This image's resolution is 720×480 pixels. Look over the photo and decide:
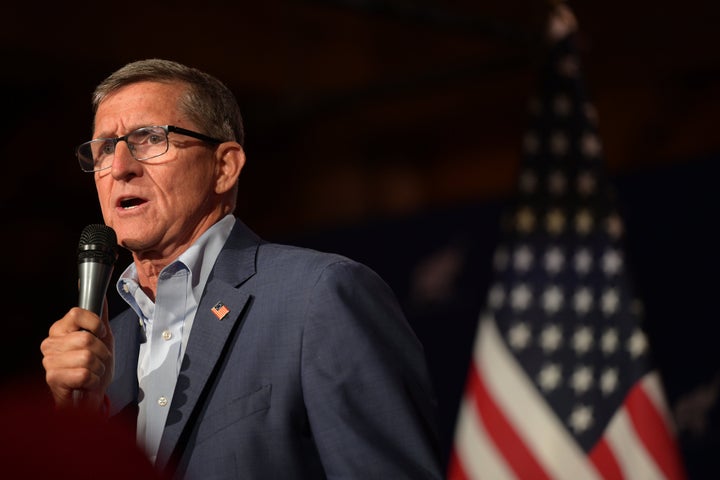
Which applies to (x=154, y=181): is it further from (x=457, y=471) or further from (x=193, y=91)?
(x=457, y=471)

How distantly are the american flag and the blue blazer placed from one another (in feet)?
4.54

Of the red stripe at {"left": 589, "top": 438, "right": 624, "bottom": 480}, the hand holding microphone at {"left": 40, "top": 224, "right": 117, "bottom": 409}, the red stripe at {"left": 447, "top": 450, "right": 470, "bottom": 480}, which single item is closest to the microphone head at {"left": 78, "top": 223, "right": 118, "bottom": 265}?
the hand holding microphone at {"left": 40, "top": 224, "right": 117, "bottom": 409}

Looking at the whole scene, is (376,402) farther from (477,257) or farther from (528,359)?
(477,257)

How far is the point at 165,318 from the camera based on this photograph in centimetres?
164

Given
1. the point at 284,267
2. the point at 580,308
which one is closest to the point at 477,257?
the point at 580,308

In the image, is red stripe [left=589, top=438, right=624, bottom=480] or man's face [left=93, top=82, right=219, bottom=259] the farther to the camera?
red stripe [left=589, top=438, right=624, bottom=480]

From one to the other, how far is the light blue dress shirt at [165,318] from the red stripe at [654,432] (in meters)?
1.54

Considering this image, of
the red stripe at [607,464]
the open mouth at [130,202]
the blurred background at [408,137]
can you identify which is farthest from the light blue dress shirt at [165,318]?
the blurred background at [408,137]

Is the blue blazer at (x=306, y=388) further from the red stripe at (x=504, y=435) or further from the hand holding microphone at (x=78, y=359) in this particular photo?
the red stripe at (x=504, y=435)

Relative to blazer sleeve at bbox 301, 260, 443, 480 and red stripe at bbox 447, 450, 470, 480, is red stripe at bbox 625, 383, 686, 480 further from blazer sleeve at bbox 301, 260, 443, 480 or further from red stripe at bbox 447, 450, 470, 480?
blazer sleeve at bbox 301, 260, 443, 480

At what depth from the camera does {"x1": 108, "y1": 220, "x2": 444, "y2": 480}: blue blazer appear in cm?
145

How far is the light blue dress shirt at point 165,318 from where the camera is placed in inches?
60.8

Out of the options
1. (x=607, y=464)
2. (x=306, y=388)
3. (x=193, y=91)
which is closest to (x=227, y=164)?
(x=193, y=91)

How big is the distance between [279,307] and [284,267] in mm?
85
